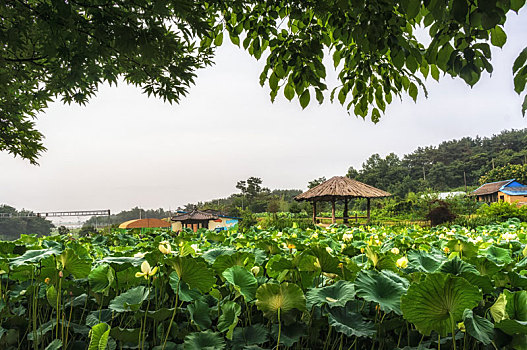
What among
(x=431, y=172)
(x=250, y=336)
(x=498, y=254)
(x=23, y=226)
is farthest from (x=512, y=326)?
(x=431, y=172)

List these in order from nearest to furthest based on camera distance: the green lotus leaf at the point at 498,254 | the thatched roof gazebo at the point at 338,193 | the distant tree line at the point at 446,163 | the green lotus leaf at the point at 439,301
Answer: the green lotus leaf at the point at 439,301 < the green lotus leaf at the point at 498,254 < the thatched roof gazebo at the point at 338,193 < the distant tree line at the point at 446,163

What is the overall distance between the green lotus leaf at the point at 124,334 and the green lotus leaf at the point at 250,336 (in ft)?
0.74

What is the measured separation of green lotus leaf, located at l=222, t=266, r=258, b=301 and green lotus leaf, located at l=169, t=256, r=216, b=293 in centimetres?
4

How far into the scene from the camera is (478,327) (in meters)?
0.60

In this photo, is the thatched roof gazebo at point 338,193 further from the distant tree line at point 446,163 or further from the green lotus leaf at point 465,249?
the distant tree line at point 446,163

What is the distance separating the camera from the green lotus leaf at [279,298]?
0.67m

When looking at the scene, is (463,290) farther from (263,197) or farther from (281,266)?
(263,197)

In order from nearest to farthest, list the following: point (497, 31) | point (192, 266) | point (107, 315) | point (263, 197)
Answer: point (192, 266) → point (107, 315) → point (497, 31) → point (263, 197)

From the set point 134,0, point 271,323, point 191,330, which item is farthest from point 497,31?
point 134,0

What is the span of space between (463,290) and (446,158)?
60835 millimetres

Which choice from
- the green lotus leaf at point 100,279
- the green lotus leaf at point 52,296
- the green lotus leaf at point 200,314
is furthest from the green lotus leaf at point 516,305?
the green lotus leaf at point 52,296

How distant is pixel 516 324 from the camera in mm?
566

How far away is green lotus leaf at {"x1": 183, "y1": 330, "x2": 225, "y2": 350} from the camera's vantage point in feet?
2.23

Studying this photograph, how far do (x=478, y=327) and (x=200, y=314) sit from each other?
60 centimetres
